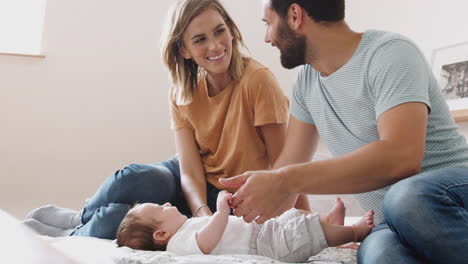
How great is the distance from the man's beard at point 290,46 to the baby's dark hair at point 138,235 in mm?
577

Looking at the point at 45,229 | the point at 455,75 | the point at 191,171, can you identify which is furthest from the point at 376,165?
the point at 455,75

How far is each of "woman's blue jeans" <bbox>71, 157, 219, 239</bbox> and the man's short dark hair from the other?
2.45ft

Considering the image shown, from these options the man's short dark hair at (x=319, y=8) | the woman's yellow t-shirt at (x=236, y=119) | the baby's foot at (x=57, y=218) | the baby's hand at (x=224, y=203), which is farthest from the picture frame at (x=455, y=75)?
the baby's foot at (x=57, y=218)

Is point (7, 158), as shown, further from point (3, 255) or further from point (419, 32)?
point (3, 255)

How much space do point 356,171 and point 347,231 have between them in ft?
0.96

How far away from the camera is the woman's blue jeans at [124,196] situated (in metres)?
1.57

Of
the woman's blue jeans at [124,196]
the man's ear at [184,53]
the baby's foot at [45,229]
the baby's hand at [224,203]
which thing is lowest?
the baby's foot at [45,229]

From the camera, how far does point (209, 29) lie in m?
1.74

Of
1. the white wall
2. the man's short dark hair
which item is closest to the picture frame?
the white wall

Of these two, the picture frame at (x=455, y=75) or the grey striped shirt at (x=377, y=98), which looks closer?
the grey striped shirt at (x=377, y=98)

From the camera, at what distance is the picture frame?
2219mm

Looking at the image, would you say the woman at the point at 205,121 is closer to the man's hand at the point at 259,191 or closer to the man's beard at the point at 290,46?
the man's beard at the point at 290,46

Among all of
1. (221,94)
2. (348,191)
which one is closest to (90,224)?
(221,94)

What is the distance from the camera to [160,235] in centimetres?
128
